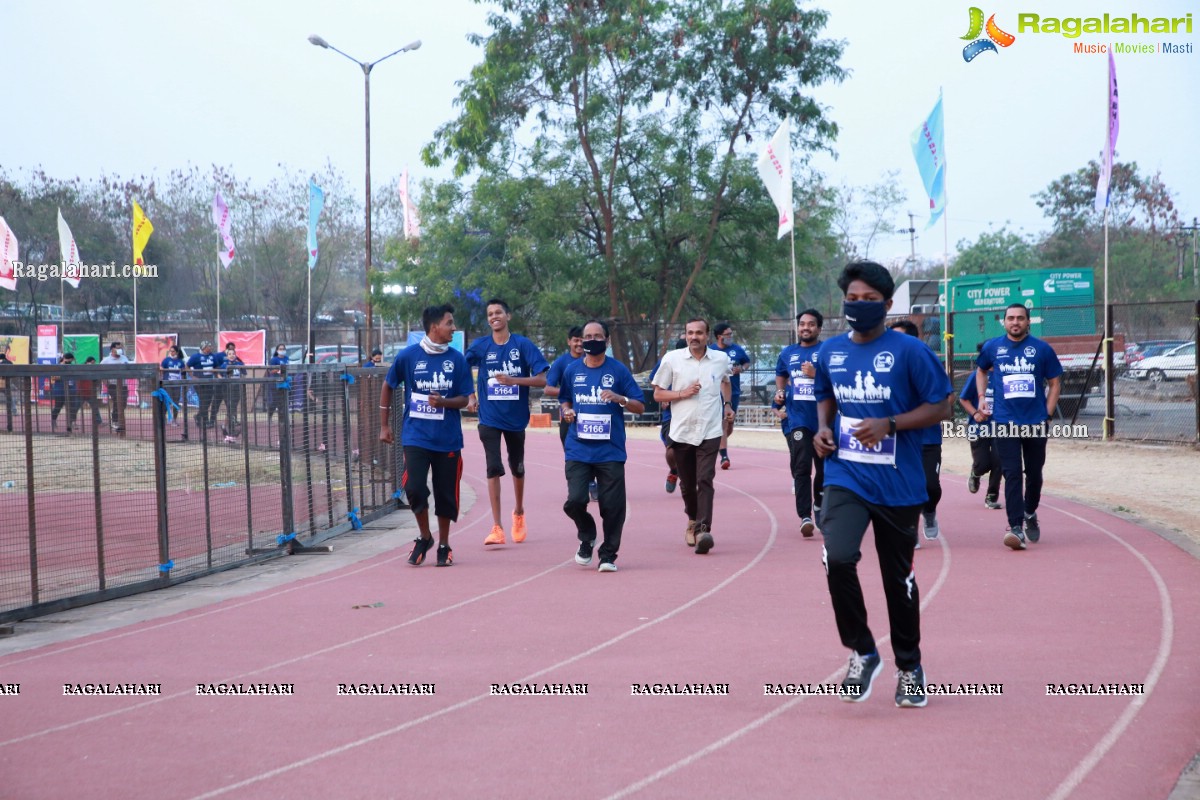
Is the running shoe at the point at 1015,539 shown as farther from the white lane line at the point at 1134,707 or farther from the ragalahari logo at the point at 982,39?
the ragalahari logo at the point at 982,39

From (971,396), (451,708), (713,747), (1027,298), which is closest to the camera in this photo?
(713,747)

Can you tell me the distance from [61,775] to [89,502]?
189 inches

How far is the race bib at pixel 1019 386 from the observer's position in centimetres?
1069

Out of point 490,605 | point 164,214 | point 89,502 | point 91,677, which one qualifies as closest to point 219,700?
point 91,677

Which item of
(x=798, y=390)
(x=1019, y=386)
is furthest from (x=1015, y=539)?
(x=798, y=390)

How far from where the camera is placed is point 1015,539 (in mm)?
10625

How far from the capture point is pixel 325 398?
12.8m

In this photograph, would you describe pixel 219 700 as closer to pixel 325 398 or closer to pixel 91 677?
pixel 91 677

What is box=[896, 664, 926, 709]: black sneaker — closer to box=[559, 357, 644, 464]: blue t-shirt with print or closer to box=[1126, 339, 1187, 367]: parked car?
box=[559, 357, 644, 464]: blue t-shirt with print

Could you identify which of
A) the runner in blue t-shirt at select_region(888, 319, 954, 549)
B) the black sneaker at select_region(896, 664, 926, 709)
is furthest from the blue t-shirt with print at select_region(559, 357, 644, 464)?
the black sneaker at select_region(896, 664, 926, 709)

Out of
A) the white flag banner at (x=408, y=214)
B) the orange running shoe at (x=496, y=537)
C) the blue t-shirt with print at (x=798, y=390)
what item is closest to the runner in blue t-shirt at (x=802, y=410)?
the blue t-shirt with print at (x=798, y=390)

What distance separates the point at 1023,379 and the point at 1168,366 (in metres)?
16.7

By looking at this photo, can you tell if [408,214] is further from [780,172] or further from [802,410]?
[802,410]

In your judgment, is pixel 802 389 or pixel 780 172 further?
pixel 780 172
